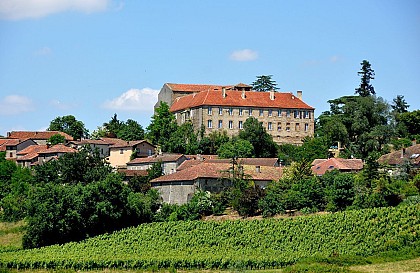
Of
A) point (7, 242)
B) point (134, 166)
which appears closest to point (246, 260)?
point (7, 242)

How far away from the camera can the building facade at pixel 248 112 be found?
91375 mm

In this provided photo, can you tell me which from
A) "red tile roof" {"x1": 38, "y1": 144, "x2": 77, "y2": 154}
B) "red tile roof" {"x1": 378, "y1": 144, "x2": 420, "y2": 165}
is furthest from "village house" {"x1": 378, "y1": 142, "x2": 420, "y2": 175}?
"red tile roof" {"x1": 38, "y1": 144, "x2": 77, "y2": 154}

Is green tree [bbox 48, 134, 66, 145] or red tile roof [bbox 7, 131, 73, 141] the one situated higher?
red tile roof [bbox 7, 131, 73, 141]

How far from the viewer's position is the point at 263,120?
93.6 m

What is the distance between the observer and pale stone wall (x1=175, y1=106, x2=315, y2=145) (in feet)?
299

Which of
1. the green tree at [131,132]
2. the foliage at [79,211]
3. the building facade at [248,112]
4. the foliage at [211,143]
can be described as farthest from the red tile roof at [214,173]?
the green tree at [131,132]

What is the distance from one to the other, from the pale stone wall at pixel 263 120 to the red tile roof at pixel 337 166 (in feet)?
53.8

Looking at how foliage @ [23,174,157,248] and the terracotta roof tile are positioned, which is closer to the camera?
foliage @ [23,174,157,248]

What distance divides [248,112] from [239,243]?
1347 inches

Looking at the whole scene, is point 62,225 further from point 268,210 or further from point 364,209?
point 364,209

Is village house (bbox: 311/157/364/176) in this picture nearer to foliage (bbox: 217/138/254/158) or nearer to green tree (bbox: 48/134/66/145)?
foliage (bbox: 217/138/254/158)

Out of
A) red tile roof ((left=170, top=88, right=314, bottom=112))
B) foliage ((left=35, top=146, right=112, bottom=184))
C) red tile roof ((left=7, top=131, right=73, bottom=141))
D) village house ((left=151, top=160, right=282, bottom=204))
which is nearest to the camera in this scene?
village house ((left=151, top=160, right=282, bottom=204))

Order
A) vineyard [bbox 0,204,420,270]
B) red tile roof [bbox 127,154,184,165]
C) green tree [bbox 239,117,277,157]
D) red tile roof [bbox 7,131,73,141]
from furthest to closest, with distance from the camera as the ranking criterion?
red tile roof [bbox 7,131,73,141]
green tree [bbox 239,117,277,157]
red tile roof [bbox 127,154,184,165]
vineyard [bbox 0,204,420,270]

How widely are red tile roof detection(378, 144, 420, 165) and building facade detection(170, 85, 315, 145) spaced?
751 inches
